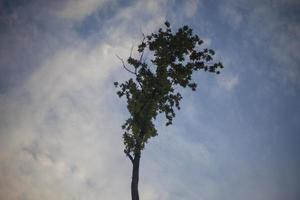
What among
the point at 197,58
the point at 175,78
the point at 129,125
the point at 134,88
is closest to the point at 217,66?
the point at 197,58

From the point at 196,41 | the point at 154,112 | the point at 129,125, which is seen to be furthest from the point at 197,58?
the point at 129,125

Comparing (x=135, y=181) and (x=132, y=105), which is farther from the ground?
(x=132, y=105)

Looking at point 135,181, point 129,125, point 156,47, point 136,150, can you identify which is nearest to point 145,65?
point 156,47

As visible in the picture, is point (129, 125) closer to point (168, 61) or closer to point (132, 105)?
point (132, 105)

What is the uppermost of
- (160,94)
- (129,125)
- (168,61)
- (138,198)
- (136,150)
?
(168,61)

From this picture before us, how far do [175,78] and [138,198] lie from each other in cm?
953

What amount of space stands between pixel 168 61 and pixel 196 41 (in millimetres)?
2871

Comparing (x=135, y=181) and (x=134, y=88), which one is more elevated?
(x=134, y=88)

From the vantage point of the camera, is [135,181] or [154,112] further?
[154,112]

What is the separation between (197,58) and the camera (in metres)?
26.3

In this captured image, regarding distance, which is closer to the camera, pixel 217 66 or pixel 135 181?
pixel 135 181

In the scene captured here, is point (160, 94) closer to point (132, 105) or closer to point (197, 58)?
point (132, 105)

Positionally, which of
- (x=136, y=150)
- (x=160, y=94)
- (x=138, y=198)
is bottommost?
(x=138, y=198)

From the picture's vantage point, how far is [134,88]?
84.1 ft
